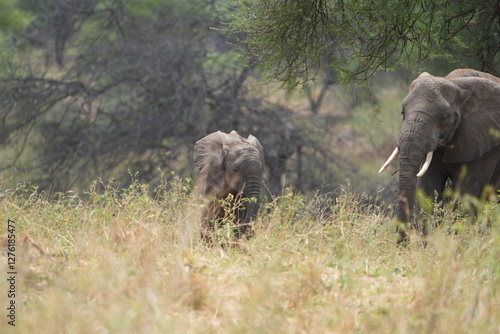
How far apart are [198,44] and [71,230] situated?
15.6 m

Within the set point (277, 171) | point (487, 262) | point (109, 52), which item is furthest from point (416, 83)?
point (109, 52)

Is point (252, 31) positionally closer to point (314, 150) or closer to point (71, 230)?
point (71, 230)

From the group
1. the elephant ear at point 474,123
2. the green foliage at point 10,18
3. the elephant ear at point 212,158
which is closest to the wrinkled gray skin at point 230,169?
the elephant ear at point 212,158

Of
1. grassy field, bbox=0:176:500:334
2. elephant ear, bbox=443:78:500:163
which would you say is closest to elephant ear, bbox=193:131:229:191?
elephant ear, bbox=443:78:500:163

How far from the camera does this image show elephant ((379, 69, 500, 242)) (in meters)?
8.93

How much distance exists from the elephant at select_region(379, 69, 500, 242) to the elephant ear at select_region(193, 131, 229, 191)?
215cm

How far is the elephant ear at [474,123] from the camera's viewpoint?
935 cm

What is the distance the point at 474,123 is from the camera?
9391mm

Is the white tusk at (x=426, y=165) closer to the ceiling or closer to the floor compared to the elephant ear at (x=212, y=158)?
closer to the ceiling

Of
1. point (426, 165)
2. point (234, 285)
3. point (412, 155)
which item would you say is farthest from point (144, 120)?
point (234, 285)

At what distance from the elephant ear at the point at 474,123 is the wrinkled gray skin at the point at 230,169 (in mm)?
2325

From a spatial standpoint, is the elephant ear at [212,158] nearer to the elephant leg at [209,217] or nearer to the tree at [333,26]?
the elephant leg at [209,217]

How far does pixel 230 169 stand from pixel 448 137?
8.71ft

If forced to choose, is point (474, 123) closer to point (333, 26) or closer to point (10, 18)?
point (333, 26)
